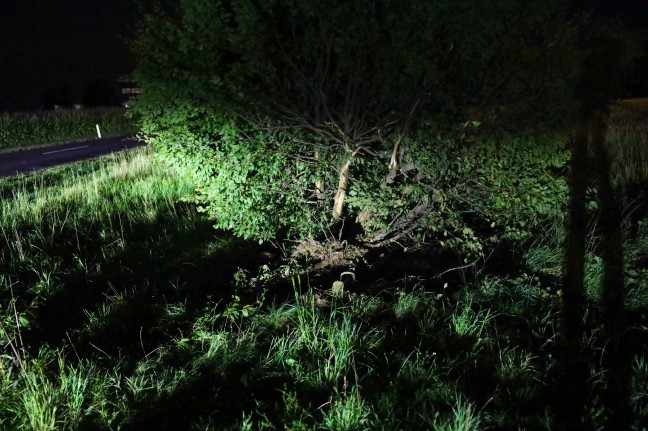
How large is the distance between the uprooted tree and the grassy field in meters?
0.72

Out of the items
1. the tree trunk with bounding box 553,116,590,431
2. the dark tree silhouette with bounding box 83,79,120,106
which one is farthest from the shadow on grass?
the dark tree silhouette with bounding box 83,79,120,106

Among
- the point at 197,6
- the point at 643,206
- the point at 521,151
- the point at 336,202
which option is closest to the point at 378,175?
the point at 336,202

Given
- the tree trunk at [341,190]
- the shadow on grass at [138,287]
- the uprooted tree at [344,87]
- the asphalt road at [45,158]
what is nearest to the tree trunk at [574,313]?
the uprooted tree at [344,87]

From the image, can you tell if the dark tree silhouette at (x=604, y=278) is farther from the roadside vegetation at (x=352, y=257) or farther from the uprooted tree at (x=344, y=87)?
the uprooted tree at (x=344, y=87)

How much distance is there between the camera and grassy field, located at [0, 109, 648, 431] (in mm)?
2617

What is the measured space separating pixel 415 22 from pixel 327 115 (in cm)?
105

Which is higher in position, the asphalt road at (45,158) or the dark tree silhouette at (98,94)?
the dark tree silhouette at (98,94)

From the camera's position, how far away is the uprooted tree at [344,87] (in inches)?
151

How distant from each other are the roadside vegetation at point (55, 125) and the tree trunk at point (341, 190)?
62.0 feet

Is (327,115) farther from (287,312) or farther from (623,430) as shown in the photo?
(623,430)

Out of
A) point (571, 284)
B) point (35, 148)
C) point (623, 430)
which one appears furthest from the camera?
point (35, 148)

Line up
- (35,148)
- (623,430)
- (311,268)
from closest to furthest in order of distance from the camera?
1. (623,430)
2. (311,268)
3. (35,148)

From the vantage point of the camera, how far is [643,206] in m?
6.79

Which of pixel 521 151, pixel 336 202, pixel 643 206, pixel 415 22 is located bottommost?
pixel 643 206
